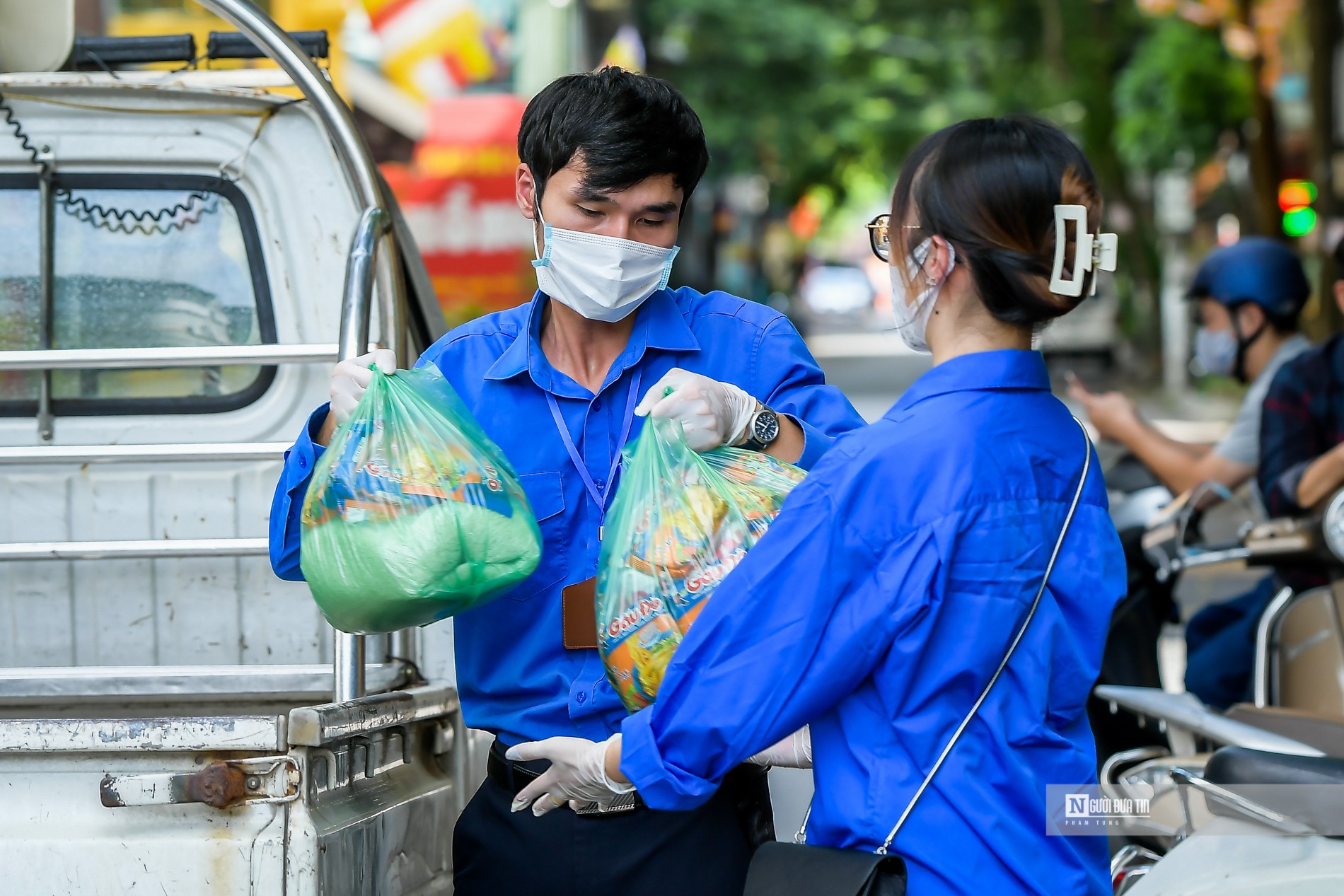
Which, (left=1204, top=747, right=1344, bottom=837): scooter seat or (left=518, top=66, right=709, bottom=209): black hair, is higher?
(left=518, top=66, right=709, bottom=209): black hair

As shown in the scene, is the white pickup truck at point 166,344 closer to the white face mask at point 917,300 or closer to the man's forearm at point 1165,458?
the white face mask at point 917,300

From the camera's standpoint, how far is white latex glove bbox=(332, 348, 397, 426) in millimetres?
2160

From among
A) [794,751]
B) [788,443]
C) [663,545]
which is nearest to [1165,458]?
[788,443]

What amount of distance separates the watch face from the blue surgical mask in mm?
3079

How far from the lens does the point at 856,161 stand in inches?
1389

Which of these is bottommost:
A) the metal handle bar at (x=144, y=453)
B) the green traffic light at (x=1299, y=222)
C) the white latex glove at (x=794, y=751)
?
the white latex glove at (x=794, y=751)

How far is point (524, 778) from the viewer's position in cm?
225

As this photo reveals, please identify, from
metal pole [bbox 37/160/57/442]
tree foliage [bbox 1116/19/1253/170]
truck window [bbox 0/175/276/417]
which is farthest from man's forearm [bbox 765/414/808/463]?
tree foliage [bbox 1116/19/1253/170]

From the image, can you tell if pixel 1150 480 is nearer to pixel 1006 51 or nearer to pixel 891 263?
pixel 891 263

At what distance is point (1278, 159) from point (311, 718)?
12170mm

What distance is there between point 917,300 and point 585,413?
2.22ft

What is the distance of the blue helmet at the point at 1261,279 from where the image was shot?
15.2 ft

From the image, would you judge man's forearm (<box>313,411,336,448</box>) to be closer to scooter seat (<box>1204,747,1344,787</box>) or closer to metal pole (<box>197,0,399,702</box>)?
metal pole (<box>197,0,399,702</box>)

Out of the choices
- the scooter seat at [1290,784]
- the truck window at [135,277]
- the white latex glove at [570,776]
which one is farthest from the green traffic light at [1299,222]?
the white latex glove at [570,776]
